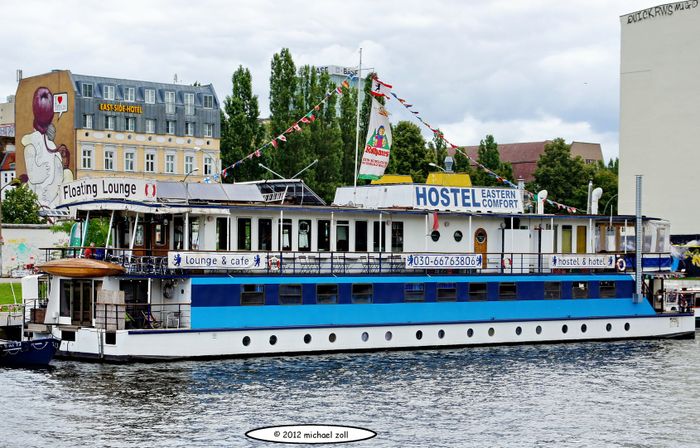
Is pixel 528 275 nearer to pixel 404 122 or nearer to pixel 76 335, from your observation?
pixel 76 335

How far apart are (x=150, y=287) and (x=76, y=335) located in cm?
308

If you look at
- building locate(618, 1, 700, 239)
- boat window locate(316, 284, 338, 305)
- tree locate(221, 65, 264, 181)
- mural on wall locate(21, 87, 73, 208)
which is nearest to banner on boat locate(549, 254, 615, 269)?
boat window locate(316, 284, 338, 305)

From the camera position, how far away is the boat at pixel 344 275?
38.6 metres

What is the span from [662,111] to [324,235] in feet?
179

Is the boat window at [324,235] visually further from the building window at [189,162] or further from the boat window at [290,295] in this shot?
the building window at [189,162]

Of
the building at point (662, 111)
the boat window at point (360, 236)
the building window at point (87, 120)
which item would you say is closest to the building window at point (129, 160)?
the building window at point (87, 120)

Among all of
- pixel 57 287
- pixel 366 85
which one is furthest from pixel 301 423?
pixel 366 85

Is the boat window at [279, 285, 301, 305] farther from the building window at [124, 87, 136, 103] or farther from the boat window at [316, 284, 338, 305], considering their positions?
the building window at [124, 87, 136, 103]

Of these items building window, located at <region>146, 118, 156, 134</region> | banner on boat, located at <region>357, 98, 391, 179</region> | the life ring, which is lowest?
the life ring

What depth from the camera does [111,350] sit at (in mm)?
37125

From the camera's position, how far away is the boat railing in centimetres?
3912

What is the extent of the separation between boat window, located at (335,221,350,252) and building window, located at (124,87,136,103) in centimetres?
5911

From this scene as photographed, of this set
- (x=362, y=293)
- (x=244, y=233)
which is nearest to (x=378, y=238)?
(x=362, y=293)

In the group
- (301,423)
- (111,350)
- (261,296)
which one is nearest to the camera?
(301,423)
